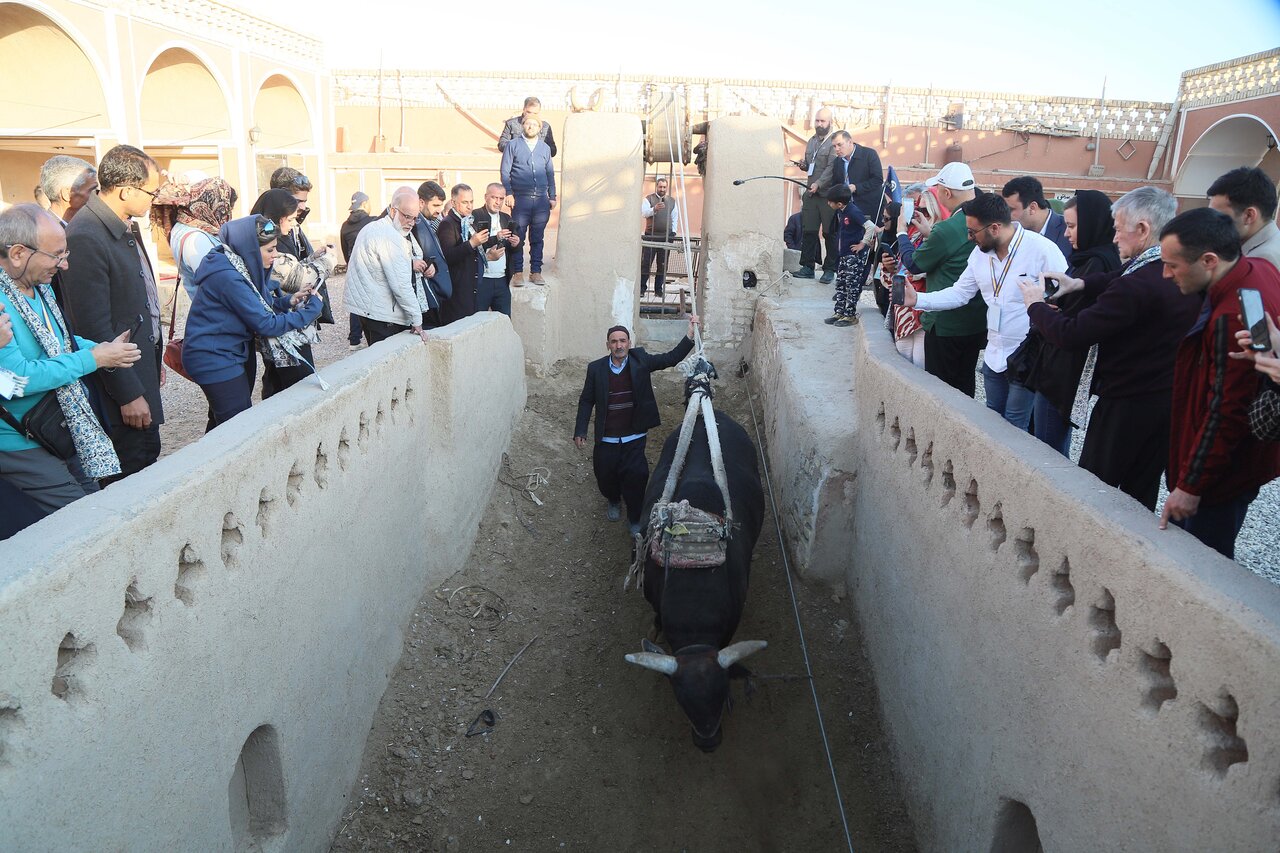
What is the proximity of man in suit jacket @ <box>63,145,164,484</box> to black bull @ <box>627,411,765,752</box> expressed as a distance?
8.97 ft

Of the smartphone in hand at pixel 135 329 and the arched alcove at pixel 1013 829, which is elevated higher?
the smartphone in hand at pixel 135 329

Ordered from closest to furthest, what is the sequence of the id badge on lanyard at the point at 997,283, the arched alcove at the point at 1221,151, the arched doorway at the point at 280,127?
the id badge on lanyard at the point at 997,283 < the arched doorway at the point at 280,127 < the arched alcove at the point at 1221,151

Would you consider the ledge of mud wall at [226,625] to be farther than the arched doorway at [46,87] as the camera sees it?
No

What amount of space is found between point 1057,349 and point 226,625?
3.69m

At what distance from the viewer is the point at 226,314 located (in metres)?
4.30

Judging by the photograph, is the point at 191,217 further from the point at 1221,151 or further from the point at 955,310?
the point at 1221,151

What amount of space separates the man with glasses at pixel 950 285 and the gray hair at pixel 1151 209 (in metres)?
1.54

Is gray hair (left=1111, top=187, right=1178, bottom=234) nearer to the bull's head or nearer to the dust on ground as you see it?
the bull's head

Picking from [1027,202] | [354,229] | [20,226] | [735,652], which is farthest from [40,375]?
[354,229]

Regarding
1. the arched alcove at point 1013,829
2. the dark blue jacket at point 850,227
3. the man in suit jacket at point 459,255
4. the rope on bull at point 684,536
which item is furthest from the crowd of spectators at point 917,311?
the rope on bull at point 684,536

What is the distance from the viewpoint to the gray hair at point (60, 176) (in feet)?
13.6

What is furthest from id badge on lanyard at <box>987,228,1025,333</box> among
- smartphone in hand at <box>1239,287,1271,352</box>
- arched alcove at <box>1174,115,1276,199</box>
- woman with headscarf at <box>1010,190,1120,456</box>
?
arched alcove at <box>1174,115,1276,199</box>

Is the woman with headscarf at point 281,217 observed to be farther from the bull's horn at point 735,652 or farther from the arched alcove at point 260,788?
the bull's horn at point 735,652

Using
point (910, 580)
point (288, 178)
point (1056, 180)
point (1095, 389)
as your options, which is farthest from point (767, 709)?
point (1056, 180)
